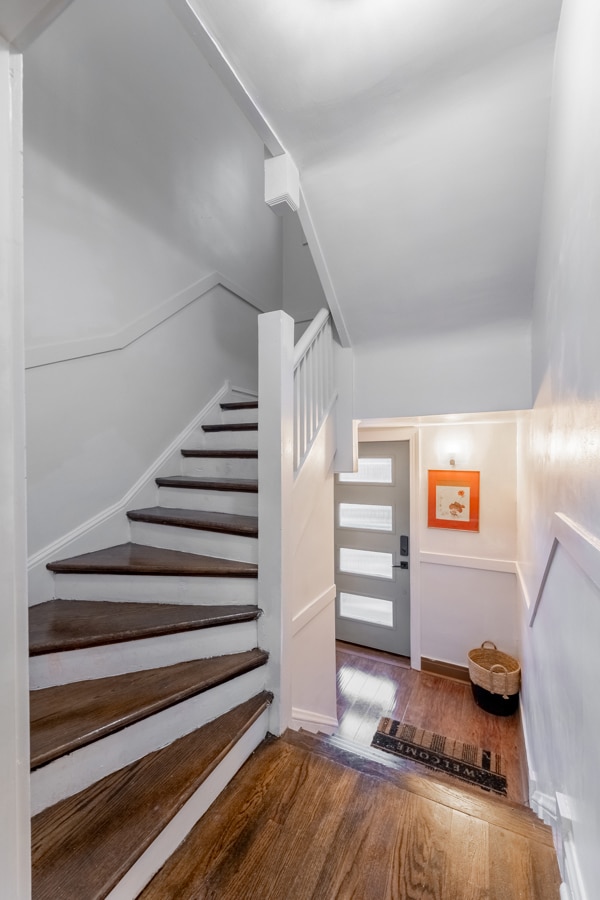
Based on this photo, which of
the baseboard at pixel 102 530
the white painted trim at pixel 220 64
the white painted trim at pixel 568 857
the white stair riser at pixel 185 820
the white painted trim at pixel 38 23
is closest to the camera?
the white painted trim at pixel 38 23

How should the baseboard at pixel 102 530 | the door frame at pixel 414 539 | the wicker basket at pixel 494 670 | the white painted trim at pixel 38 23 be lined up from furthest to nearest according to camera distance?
the door frame at pixel 414 539, the wicker basket at pixel 494 670, the baseboard at pixel 102 530, the white painted trim at pixel 38 23

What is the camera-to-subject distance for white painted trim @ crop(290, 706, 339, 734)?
1987mm

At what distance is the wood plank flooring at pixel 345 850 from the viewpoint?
988 millimetres

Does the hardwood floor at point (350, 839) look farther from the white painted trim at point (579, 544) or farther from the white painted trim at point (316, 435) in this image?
the white painted trim at point (316, 435)

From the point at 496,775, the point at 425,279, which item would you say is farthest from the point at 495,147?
the point at 496,775

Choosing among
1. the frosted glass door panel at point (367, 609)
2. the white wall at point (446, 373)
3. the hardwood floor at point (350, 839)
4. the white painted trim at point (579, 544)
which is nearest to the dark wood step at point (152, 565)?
the hardwood floor at point (350, 839)

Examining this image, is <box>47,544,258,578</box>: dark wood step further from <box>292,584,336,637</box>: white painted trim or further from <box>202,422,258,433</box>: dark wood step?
<box>202,422,258,433</box>: dark wood step

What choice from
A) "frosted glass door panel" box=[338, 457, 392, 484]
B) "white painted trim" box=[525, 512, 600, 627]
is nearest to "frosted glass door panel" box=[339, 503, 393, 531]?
"frosted glass door panel" box=[338, 457, 392, 484]

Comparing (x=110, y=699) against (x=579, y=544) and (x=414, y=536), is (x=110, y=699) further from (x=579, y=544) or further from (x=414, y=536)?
(x=414, y=536)

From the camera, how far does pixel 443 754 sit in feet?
8.31

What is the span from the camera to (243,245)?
3258 mm

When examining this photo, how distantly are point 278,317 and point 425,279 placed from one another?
0.80m

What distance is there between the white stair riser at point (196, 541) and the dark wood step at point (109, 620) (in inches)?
9.0

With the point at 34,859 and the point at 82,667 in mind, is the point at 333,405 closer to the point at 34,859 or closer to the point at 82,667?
the point at 82,667
